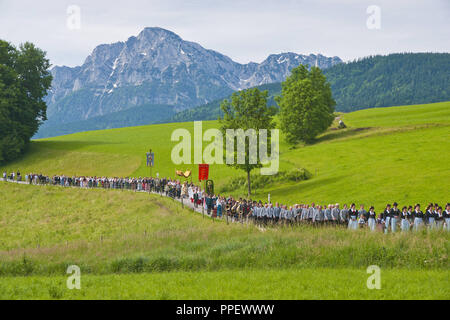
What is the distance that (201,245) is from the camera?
24.5 metres

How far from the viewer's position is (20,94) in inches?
3654

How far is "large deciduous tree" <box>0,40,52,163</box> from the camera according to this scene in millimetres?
88875

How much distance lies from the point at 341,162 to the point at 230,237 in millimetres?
37192

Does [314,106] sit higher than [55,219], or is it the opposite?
[314,106]

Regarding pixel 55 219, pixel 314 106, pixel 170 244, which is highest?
pixel 314 106

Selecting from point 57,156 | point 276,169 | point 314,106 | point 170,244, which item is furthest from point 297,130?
point 170,244

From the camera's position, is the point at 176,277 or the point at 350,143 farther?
the point at 350,143

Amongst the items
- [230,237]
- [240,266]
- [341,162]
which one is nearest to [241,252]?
[240,266]
